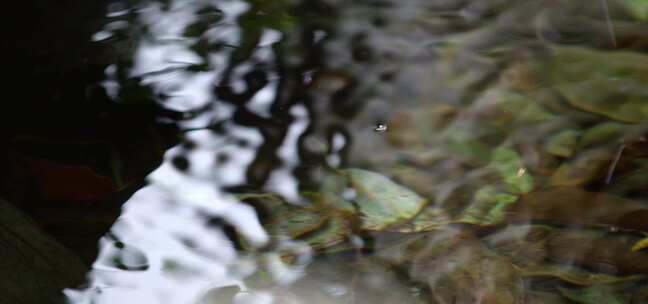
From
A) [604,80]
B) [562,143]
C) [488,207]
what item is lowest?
[488,207]

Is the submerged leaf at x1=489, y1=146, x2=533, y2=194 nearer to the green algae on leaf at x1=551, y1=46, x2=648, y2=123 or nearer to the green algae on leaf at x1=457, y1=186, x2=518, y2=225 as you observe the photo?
the green algae on leaf at x1=457, y1=186, x2=518, y2=225

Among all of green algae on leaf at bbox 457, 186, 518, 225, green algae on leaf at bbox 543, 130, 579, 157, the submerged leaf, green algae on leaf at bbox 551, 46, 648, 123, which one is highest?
green algae on leaf at bbox 551, 46, 648, 123

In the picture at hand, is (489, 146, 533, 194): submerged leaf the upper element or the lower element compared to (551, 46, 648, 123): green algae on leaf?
lower

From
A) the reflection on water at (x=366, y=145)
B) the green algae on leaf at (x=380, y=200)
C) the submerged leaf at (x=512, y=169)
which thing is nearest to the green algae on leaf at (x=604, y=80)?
the reflection on water at (x=366, y=145)

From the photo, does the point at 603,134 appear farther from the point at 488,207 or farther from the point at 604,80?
the point at 488,207

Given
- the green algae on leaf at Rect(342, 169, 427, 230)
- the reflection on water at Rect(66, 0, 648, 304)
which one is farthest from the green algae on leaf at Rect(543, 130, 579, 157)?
the green algae on leaf at Rect(342, 169, 427, 230)

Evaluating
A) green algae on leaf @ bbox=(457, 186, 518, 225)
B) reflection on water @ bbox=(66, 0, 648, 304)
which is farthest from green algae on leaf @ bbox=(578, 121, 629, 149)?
green algae on leaf @ bbox=(457, 186, 518, 225)

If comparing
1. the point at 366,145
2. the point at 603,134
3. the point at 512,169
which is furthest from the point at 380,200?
the point at 603,134

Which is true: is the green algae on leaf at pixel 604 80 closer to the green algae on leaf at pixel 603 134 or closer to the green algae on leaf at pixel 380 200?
the green algae on leaf at pixel 603 134

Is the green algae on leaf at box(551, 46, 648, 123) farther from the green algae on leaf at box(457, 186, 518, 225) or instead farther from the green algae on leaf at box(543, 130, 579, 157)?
the green algae on leaf at box(457, 186, 518, 225)

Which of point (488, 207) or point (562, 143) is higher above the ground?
point (562, 143)
